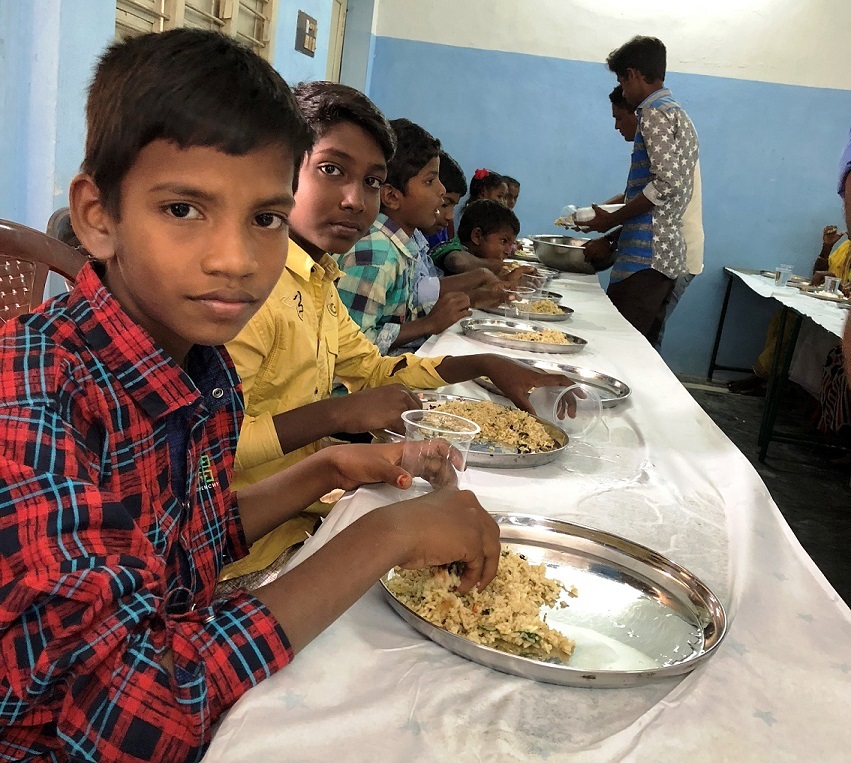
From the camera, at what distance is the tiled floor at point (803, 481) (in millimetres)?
3369

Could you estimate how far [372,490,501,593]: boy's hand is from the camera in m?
0.84

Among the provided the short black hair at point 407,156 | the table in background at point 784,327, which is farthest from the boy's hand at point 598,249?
the short black hair at point 407,156

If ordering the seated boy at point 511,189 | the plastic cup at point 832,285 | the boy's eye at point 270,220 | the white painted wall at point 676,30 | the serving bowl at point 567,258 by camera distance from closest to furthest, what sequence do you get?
the boy's eye at point 270,220 < the serving bowl at point 567,258 < the plastic cup at point 832,285 < the seated boy at point 511,189 < the white painted wall at point 676,30

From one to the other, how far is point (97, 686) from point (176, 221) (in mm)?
456

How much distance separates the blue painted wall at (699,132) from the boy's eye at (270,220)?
5878mm

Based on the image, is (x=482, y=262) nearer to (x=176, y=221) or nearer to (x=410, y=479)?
(x=410, y=479)

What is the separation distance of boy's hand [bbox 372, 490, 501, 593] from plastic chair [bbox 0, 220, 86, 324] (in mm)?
804

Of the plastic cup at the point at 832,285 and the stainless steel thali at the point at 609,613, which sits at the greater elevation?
the plastic cup at the point at 832,285

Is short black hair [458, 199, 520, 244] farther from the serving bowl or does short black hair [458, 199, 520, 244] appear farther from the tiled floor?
the tiled floor

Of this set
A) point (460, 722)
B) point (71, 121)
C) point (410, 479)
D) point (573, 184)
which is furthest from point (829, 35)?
point (460, 722)

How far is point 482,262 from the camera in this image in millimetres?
3898

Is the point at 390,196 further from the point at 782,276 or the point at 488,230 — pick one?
the point at 782,276

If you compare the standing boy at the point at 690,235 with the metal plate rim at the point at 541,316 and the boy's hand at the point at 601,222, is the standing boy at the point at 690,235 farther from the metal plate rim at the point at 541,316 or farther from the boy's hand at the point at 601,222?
the metal plate rim at the point at 541,316

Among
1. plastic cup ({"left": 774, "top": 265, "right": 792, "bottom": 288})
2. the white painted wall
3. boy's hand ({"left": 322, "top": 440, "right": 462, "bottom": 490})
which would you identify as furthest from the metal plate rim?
the white painted wall
